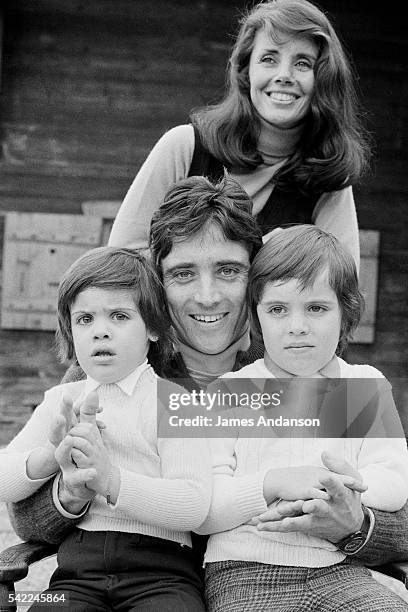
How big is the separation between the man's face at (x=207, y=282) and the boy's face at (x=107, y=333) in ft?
0.62

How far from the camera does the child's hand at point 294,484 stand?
6.06 ft

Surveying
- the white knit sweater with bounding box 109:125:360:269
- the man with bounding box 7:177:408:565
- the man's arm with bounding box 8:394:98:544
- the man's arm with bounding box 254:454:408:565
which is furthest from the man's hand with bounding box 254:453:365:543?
the white knit sweater with bounding box 109:125:360:269

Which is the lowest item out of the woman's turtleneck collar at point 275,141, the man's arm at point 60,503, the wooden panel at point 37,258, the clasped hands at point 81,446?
the wooden panel at point 37,258

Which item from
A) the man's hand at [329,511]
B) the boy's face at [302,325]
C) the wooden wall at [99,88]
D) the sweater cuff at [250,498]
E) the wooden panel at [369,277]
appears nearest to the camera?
the man's hand at [329,511]

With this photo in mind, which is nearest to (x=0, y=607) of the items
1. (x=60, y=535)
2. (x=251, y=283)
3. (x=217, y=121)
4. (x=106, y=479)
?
(x=60, y=535)

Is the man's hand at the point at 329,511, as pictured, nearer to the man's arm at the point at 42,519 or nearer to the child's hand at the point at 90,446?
the child's hand at the point at 90,446

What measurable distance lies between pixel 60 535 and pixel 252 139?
1327 mm

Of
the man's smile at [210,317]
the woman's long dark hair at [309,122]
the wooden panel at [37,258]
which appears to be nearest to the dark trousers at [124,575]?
the man's smile at [210,317]

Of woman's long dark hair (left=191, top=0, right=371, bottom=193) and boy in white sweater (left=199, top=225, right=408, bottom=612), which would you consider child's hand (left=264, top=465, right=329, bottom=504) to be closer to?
boy in white sweater (left=199, top=225, right=408, bottom=612)

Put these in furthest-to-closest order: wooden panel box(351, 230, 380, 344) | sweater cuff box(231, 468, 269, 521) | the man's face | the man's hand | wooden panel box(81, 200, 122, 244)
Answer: wooden panel box(351, 230, 380, 344)
wooden panel box(81, 200, 122, 244)
the man's face
sweater cuff box(231, 468, 269, 521)
the man's hand

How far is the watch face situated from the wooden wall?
5.06m

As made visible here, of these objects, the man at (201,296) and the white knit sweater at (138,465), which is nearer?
the white knit sweater at (138,465)

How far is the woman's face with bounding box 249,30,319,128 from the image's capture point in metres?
2.70

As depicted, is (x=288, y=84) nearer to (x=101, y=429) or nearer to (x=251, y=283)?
(x=251, y=283)
